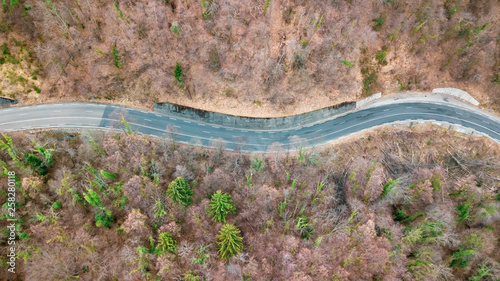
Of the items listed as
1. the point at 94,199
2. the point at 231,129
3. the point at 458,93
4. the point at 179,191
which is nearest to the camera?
the point at 179,191

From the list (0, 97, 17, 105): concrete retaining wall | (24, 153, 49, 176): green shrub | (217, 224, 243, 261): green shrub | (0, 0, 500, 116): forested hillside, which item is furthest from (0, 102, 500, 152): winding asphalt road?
(217, 224, 243, 261): green shrub

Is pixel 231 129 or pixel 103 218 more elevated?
pixel 231 129

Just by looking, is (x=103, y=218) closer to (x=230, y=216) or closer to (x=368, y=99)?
(x=230, y=216)

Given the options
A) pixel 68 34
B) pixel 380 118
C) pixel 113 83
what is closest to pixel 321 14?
pixel 380 118

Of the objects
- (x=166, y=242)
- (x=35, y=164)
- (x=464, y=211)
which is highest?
(x=35, y=164)

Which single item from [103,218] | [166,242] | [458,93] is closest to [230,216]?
[166,242]

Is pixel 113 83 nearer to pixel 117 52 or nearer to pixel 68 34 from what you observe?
pixel 117 52

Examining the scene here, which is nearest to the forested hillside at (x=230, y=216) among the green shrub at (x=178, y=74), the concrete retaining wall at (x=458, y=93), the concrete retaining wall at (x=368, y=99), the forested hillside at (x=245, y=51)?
the forested hillside at (x=245, y=51)
